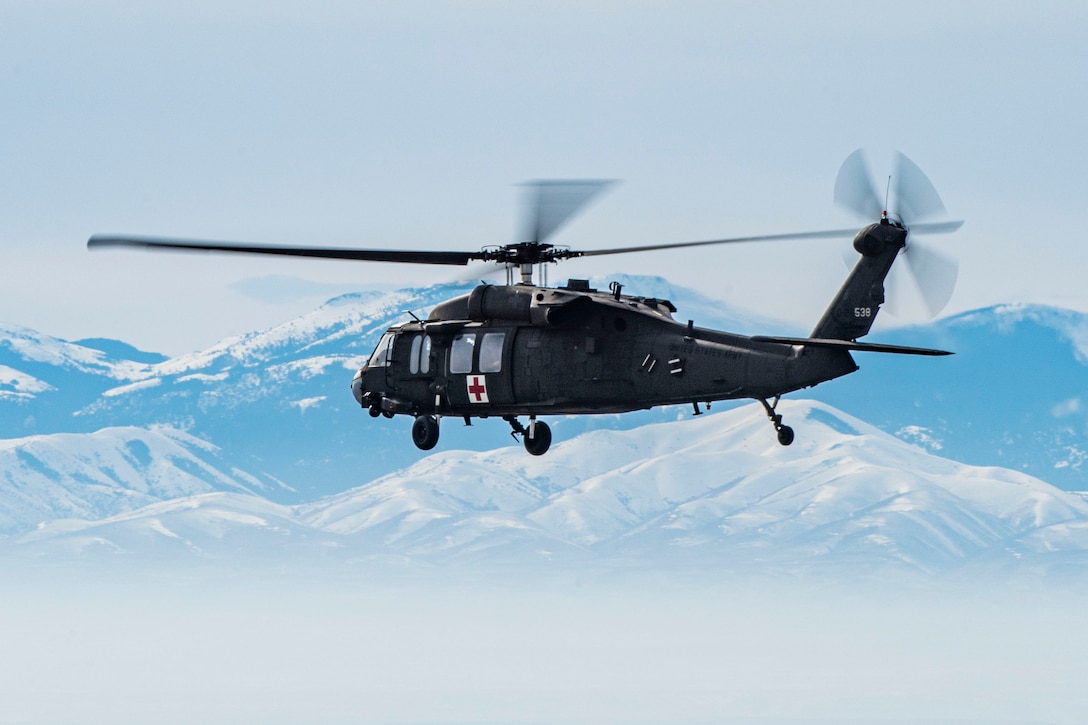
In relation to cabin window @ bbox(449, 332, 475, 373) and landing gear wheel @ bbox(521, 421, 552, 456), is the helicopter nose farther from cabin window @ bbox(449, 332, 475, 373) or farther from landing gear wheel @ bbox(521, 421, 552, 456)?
landing gear wheel @ bbox(521, 421, 552, 456)

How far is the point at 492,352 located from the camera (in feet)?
200

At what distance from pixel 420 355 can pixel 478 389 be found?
3499 mm

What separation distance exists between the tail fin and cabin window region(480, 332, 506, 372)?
11513 mm

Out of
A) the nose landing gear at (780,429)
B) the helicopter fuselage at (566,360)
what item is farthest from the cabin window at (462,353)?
the nose landing gear at (780,429)

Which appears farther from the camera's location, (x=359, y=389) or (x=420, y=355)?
(x=359, y=389)

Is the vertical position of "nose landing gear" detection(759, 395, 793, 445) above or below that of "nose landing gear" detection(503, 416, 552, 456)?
below

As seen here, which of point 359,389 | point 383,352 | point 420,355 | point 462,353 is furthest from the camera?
point 359,389

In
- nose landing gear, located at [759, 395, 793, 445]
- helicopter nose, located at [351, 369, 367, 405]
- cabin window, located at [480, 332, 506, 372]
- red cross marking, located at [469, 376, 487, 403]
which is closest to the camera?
nose landing gear, located at [759, 395, 793, 445]

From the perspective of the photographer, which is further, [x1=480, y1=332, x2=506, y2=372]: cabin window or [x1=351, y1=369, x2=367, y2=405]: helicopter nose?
[x1=351, y1=369, x2=367, y2=405]: helicopter nose

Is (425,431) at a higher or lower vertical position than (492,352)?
lower

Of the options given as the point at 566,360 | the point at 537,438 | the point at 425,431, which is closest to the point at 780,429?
the point at 566,360

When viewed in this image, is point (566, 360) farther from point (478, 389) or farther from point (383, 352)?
point (383, 352)

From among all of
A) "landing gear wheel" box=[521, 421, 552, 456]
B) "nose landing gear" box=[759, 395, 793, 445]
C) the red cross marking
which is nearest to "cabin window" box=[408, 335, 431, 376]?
the red cross marking

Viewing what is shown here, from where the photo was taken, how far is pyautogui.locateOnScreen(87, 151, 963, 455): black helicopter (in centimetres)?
5497
